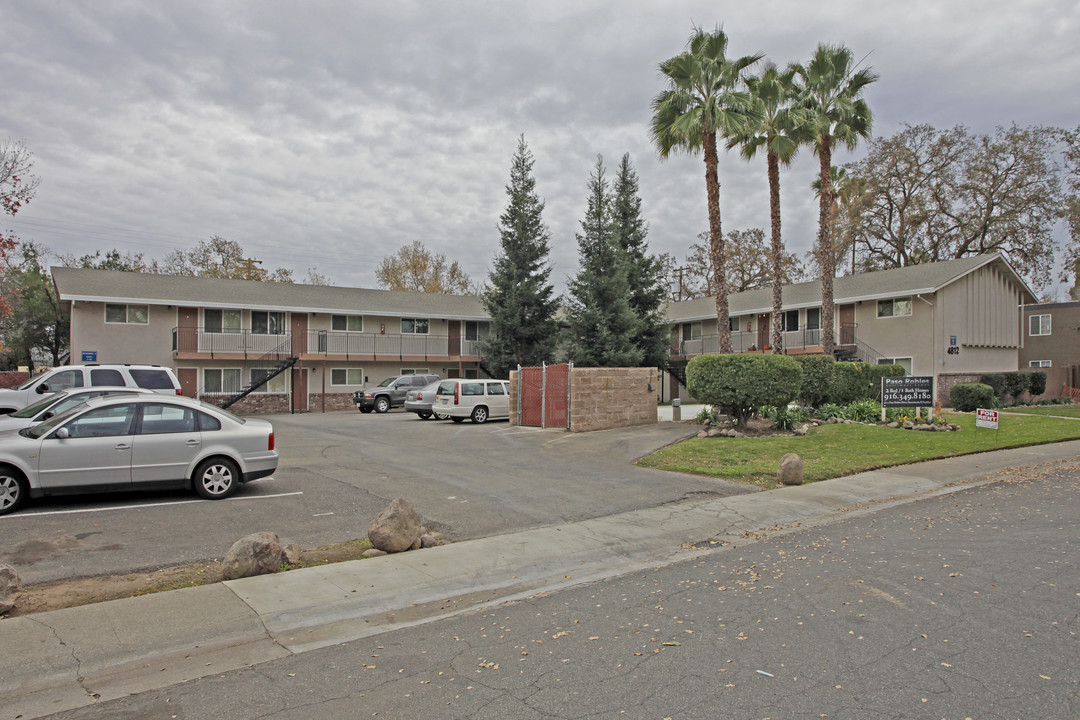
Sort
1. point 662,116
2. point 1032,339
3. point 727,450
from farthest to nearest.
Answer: point 1032,339 → point 662,116 → point 727,450

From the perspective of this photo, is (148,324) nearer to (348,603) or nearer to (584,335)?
(584,335)

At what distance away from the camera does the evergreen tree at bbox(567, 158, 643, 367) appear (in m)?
29.2

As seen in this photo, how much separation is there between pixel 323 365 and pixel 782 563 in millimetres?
30105

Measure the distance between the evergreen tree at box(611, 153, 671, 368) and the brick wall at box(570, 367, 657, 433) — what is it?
10.2 meters

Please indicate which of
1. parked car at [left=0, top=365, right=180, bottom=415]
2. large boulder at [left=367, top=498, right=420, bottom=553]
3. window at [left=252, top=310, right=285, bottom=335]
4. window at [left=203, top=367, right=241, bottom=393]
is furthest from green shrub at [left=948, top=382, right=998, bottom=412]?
window at [left=203, top=367, right=241, bottom=393]

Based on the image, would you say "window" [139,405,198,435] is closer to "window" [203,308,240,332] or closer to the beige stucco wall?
the beige stucco wall

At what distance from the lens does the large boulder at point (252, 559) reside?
637 cm

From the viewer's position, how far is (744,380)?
16.7 meters

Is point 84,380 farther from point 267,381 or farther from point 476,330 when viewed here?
point 476,330

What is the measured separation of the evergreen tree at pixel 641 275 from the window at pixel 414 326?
11.8 meters

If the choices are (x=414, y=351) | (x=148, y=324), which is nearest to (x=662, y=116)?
(x=414, y=351)

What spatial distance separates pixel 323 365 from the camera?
33656 millimetres

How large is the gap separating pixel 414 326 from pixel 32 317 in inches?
1027

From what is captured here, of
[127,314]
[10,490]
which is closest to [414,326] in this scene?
[127,314]
